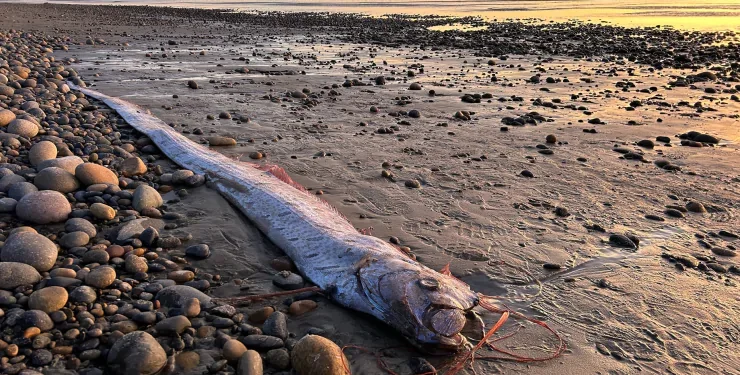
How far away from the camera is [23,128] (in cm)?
737

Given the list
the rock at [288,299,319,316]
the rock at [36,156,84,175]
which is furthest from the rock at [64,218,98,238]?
the rock at [288,299,319,316]

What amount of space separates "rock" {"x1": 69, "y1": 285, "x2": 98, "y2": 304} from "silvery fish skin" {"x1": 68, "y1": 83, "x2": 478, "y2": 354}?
1.59 meters

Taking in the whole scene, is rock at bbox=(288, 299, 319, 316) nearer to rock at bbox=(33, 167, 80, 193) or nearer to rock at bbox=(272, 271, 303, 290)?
rock at bbox=(272, 271, 303, 290)

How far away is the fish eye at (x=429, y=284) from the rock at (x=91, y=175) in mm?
3993

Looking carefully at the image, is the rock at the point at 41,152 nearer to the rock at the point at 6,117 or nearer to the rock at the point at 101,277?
the rock at the point at 6,117

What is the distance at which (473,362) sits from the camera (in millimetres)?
3484

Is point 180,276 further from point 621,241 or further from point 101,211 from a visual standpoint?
point 621,241

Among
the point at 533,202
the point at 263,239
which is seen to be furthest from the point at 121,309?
the point at 533,202

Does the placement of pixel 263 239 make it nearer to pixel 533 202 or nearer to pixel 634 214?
pixel 533 202

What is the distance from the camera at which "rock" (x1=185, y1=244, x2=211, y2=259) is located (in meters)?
4.70

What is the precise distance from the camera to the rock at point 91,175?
227 inches

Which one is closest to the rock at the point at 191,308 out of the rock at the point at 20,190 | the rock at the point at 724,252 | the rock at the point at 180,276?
the rock at the point at 180,276

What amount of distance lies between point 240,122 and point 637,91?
9.13 m

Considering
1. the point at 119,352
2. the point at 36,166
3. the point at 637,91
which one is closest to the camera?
the point at 119,352
